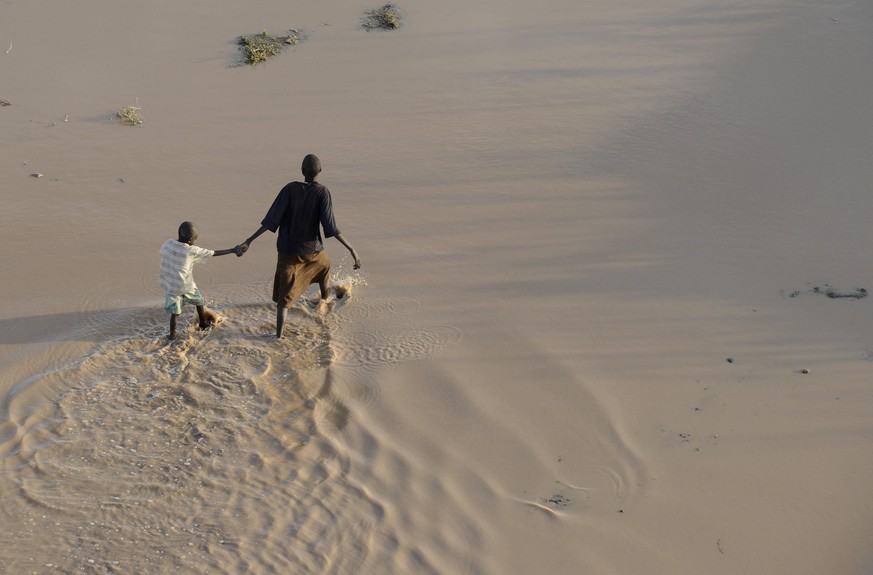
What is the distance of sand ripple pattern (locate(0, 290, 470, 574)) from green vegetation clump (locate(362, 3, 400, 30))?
5537mm

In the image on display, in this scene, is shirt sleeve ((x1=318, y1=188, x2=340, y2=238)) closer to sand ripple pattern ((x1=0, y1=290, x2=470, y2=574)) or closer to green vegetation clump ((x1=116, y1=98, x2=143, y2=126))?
sand ripple pattern ((x1=0, y1=290, x2=470, y2=574))

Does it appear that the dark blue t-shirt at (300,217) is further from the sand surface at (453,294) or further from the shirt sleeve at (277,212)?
the sand surface at (453,294)

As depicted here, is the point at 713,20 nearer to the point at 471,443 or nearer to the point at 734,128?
the point at 734,128

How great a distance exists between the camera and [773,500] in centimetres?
479

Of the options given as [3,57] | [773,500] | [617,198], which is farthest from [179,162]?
[773,500]

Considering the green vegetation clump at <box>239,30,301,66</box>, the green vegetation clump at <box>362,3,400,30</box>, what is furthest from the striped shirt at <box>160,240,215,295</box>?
the green vegetation clump at <box>362,3,400,30</box>

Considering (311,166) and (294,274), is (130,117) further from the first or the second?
(311,166)

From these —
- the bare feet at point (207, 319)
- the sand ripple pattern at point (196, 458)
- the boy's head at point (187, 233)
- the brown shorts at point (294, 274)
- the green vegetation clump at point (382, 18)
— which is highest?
the green vegetation clump at point (382, 18)

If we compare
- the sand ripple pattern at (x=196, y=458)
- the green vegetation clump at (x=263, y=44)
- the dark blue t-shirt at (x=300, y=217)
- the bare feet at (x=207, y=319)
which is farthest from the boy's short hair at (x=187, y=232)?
the green vegetation clump at (x=263, y=44)

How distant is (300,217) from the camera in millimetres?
5836

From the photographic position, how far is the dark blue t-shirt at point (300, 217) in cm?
575

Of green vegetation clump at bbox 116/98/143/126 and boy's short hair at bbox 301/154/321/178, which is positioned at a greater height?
green vegetation clump at bbox 116/98/143/126

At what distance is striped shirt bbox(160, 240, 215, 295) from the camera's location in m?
5.72

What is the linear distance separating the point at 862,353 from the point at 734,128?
3.73m
